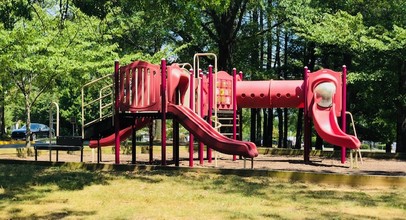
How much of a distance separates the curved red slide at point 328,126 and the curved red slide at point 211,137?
336 centimetres

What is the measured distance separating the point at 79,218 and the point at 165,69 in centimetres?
697

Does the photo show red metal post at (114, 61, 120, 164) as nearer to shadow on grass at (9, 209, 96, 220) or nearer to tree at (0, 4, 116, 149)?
tree at (0, 4, 116, 149)

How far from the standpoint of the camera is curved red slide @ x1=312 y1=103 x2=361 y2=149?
537 inches

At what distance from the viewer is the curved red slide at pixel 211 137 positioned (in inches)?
454

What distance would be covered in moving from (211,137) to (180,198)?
418cm

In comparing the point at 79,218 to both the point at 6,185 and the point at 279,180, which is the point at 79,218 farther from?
the point at 279,180

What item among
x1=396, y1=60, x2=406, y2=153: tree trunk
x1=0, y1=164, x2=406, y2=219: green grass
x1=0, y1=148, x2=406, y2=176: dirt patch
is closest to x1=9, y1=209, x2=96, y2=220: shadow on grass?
x1=0, y1=164, x2=406, y2=219: green grass

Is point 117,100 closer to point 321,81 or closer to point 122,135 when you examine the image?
point 122,135

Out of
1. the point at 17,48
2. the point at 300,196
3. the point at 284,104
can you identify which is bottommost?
the point at 300,196

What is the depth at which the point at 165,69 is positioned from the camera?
12.7 metres

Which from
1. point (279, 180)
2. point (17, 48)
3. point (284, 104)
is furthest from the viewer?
point (17, 48)

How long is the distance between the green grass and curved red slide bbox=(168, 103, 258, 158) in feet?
2.82

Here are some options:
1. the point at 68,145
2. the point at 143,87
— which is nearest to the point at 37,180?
the point at 68,145

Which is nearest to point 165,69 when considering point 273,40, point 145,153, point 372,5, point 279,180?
point 279,180
